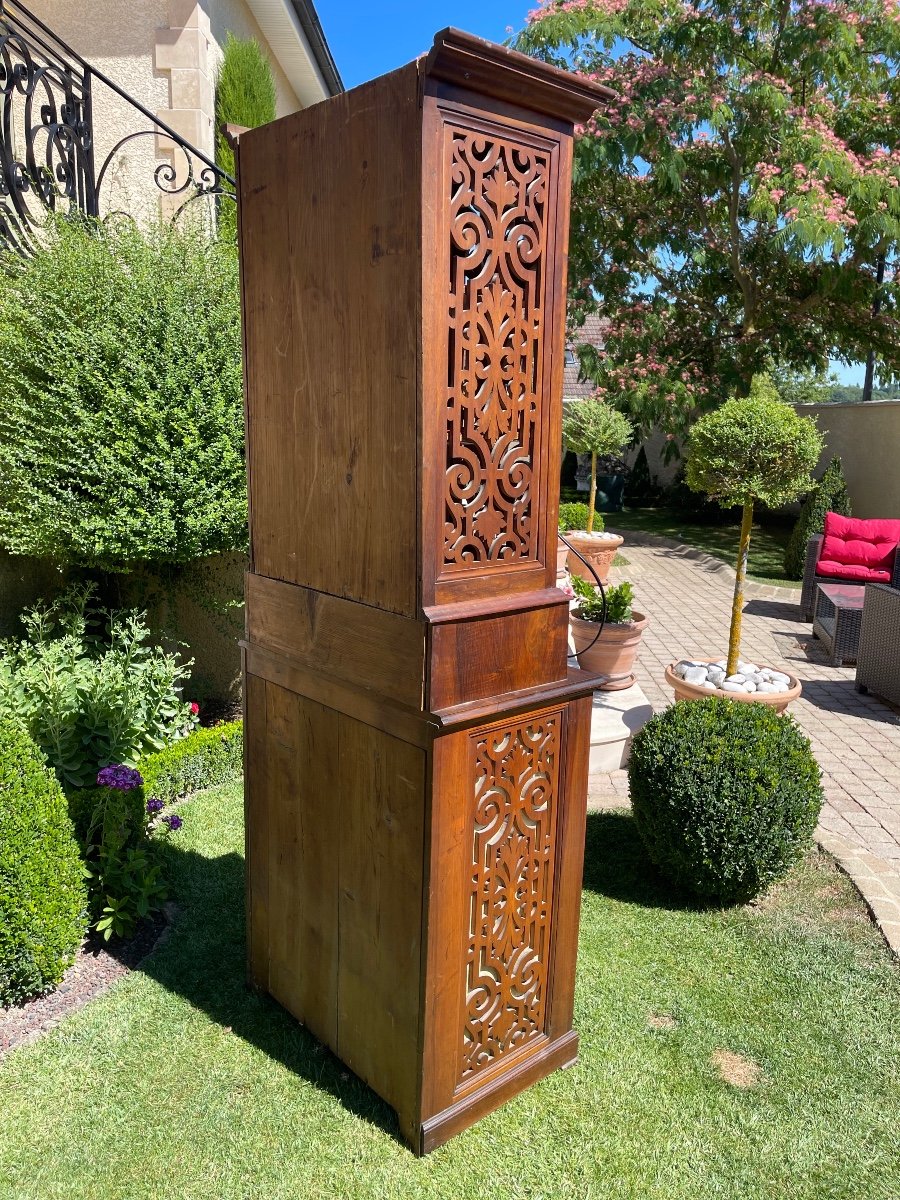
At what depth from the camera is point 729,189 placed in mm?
13383

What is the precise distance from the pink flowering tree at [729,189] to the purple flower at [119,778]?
1032 cm

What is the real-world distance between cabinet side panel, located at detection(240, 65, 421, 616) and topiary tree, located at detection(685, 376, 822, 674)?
12.0 feet

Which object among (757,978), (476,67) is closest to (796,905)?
(757,978)

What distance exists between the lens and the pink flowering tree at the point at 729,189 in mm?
11250

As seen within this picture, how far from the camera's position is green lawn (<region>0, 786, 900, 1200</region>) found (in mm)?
2352

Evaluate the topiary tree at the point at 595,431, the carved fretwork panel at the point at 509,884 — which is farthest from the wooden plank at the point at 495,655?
the topiary tree at the point at 595,431

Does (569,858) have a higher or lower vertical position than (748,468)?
lower

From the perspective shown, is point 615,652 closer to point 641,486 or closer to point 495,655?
point 495,655

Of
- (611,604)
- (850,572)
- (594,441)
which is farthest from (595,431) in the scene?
(611,604)

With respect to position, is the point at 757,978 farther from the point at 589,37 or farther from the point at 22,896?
the point at 589,37

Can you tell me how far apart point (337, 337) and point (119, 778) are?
7.70ft

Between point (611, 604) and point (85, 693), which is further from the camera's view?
point (611, 604)

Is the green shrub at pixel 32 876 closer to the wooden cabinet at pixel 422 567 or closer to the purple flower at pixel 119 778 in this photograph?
the purple flower at pixel 119 778

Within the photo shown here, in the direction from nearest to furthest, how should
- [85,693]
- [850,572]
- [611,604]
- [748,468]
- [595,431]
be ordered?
[85,693], [748,468], [611,604], [850,572], [595,431]
